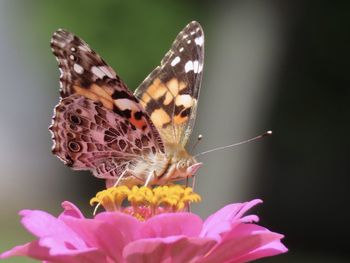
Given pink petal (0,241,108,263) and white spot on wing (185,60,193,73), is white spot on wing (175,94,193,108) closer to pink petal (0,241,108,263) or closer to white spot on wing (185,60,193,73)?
white spot on wing (185,60,193,73)

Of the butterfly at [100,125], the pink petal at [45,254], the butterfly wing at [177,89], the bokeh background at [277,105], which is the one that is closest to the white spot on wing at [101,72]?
the butterfly at [100,125]

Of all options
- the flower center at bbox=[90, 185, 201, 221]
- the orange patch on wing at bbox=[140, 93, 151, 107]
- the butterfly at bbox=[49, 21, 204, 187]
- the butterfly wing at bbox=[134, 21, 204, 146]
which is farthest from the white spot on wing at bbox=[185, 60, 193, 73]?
the flower center at bbox=[90, 185, 201, 221]

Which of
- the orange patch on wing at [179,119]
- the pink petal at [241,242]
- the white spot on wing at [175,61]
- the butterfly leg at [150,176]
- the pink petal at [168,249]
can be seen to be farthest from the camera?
the white spot on wing at [175,61]

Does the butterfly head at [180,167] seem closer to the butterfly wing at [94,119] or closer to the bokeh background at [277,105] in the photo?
the butterfly wing at [94,119]

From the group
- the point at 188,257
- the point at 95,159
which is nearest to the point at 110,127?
the point at 95,159

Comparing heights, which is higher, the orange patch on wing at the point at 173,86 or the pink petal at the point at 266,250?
the orange patch on wing at the point at 173,86

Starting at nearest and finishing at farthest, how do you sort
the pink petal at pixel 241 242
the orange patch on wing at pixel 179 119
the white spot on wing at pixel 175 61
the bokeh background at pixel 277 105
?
the pink petal at pixel 241 242
the orange patch on wing at pixel 179 119
the white spot on wing at pixel 175 61
the bokeh background at pixel 277 105

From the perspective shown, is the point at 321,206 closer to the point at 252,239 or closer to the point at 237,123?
the point at 237,123
